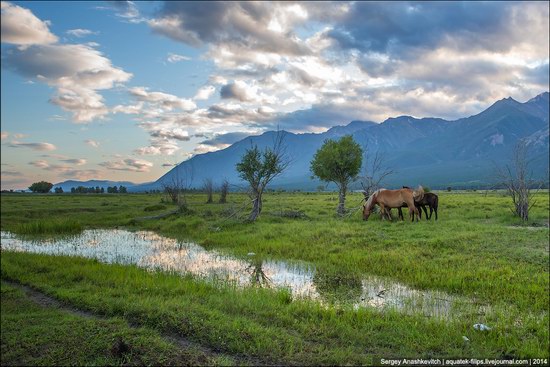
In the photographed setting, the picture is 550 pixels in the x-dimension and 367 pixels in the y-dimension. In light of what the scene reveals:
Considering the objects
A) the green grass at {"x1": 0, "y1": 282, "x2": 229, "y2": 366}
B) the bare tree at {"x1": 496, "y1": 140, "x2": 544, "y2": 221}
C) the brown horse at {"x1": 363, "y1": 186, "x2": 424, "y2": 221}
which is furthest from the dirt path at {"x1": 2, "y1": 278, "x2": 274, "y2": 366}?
the bare tree at {"x1": 496, "y1": 140, "x2": 544, "y2": 221}

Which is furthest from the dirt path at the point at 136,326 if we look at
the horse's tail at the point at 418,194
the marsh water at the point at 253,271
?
the horse's tail at the point at 418,194

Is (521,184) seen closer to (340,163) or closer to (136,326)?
(340,163)

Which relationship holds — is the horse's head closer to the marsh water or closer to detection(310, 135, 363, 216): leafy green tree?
detection(310, 135, 363, 216): leafy green tree

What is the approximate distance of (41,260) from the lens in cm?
1318

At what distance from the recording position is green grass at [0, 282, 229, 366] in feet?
18.5

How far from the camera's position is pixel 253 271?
13258 millimetres

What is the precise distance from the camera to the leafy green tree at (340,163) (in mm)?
30719

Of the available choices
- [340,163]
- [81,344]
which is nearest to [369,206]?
[340,163]

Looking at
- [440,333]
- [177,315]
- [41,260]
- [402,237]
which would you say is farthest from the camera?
[402,237]

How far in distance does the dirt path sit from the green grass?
0.22 meters

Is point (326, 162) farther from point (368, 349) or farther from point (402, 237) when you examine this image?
point (368, 349)

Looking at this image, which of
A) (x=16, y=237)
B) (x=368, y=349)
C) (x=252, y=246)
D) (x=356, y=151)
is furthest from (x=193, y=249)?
(x=356, y=151)

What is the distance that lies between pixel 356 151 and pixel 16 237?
25375mm

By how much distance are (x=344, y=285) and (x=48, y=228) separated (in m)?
21.5
